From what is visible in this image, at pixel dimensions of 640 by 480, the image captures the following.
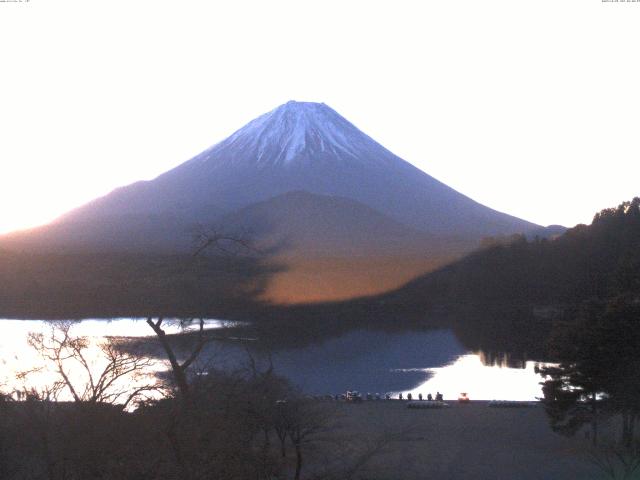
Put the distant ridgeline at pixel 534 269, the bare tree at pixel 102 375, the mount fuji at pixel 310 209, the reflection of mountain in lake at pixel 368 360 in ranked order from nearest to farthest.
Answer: the bare tree at pixel 102 375
the reflection of mountain in lake at pixel 368 360
the mount fuji at pixel 310 209
the distant ridgeline at pixel 534 269

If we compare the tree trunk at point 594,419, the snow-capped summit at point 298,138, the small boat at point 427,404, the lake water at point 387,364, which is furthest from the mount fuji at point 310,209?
the tree trunk at point 594,419

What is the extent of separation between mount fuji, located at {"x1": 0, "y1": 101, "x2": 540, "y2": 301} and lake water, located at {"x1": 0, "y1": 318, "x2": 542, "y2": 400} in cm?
229

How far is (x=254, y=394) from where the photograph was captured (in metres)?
5.36

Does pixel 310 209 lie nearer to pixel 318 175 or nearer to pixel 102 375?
pixel 318 175

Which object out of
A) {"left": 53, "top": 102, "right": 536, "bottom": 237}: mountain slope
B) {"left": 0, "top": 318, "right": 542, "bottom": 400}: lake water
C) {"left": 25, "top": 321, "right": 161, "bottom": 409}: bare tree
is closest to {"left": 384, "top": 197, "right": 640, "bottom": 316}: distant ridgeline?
{"left": 0, "top": 318, "right": 542, "bottom": 400}: lake water

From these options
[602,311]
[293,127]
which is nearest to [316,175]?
[293,127]

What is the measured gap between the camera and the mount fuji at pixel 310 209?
19750 mm

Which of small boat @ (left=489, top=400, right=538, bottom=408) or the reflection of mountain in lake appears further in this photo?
the reflection of mountain in lake

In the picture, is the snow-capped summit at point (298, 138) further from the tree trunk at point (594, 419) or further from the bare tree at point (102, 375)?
the bare tree at point (102, 375)

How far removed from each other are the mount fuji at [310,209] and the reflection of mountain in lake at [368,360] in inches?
80.2

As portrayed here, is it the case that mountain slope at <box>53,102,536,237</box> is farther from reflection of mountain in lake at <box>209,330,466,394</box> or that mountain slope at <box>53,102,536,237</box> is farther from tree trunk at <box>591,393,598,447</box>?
tree trunk at <box>591,393,598,447</box>

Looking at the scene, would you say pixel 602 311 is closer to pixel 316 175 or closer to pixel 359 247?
pixel 359 247

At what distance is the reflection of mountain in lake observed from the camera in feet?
44.4

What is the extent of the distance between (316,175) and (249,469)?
37405 millimetres
